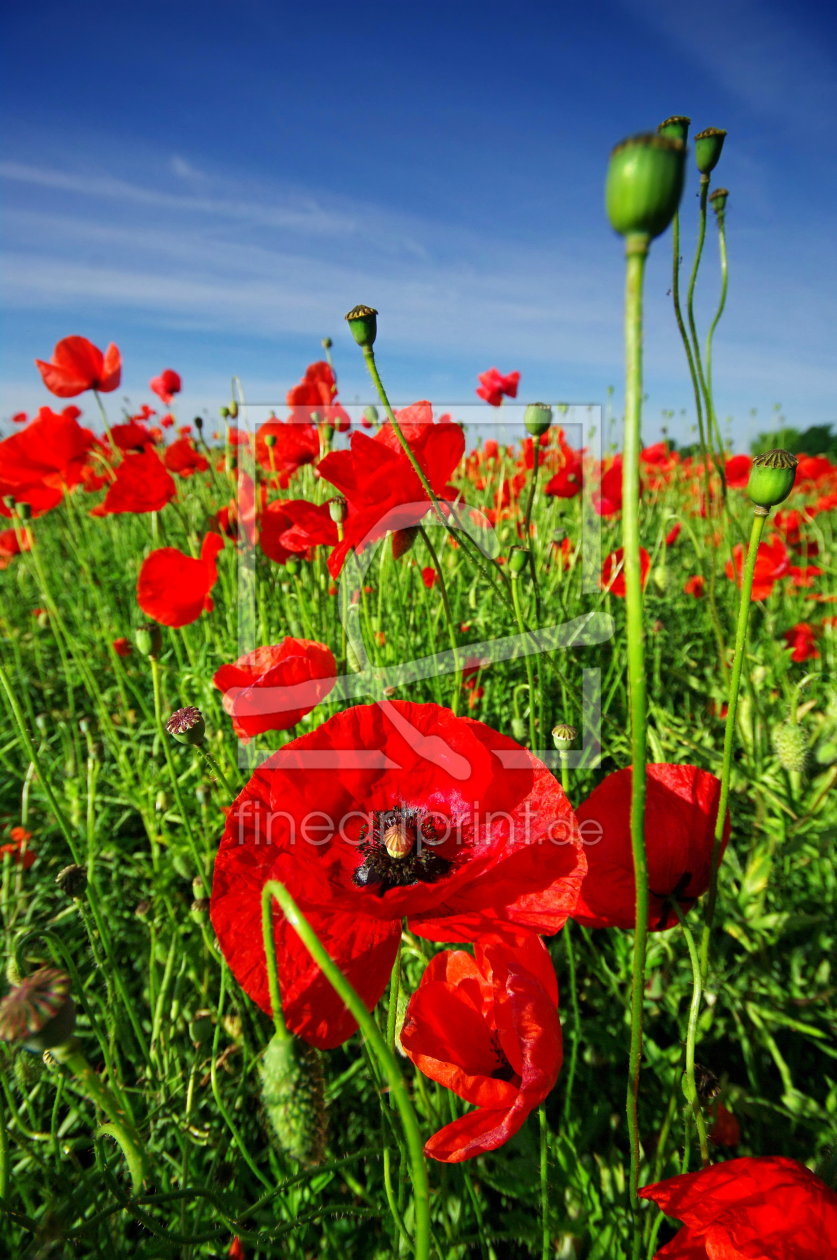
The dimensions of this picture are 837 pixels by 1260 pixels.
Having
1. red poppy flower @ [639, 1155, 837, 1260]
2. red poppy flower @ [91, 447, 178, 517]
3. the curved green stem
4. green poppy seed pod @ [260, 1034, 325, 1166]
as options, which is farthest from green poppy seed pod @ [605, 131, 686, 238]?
red poppy flower @ [91, 447, 178, 517]

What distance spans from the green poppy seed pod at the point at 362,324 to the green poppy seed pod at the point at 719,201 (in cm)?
106

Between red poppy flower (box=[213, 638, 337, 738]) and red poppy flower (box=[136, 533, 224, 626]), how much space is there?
1.76ft

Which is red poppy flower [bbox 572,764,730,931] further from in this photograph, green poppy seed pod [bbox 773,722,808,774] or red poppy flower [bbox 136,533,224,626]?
red poppy flower [bbox 136,533,224,626]

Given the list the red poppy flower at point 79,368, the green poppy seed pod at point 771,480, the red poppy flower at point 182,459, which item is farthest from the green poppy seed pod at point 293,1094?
the red poppy flower at point 79,368

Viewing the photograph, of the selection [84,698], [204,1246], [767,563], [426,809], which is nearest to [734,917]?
[426,809]

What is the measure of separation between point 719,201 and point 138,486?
156 cm

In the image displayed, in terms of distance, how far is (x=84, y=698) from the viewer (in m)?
2.91

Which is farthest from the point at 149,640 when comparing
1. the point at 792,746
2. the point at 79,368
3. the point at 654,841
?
the point at 79,368

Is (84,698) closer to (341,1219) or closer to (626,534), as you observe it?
(341,1219)

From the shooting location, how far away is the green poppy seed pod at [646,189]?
344mm

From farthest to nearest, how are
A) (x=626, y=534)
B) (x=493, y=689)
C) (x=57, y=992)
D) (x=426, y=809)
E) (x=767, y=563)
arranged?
1. (x=767, y=563)
2. (x=493, y=689)
3. (x=426, y=809)
4. (x=57, y=992)
5. (x=626, y=534)

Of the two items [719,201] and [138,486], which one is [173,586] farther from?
[719,201]

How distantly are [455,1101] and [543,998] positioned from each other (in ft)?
2.05

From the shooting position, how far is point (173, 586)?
5.03 ft
